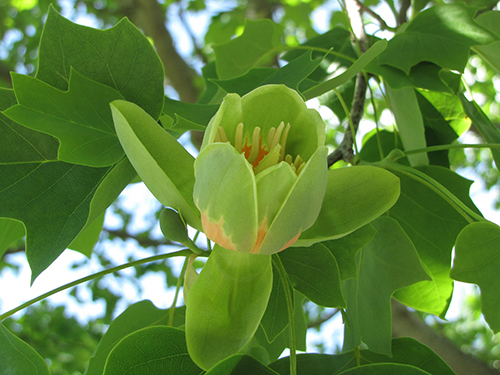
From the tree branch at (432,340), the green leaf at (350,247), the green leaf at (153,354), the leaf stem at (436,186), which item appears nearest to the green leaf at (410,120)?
the leaf stem at (436,186)

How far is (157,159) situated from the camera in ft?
1.84

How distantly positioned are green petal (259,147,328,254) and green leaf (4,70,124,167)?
0.33 m

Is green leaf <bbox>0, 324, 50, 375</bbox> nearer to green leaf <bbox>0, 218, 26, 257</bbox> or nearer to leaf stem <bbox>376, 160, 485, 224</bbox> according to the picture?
green leaf <bbox>0, 218, 26, 257</bbox>

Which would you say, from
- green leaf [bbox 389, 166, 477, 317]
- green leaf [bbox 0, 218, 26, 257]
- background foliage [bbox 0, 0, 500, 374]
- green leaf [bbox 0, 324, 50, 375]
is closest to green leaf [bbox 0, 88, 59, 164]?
background foliage [bbox 0, 0, 500, 374]

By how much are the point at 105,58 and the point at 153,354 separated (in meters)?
0.46

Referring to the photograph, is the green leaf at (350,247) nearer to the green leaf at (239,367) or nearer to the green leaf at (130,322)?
the green leaf at (239,367)

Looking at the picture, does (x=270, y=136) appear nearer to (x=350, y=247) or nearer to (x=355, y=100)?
(x=350, y=247)

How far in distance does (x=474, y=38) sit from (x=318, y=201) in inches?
26.3

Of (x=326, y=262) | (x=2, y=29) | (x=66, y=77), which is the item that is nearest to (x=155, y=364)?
(x=326, y=262)

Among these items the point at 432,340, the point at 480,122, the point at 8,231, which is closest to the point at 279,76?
the point at 480,122

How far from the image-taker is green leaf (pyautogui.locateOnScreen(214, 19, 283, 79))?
1.16 metres

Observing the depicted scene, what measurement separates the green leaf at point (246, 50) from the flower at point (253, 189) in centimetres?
62

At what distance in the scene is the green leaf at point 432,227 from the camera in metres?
0.96

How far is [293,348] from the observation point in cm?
65
